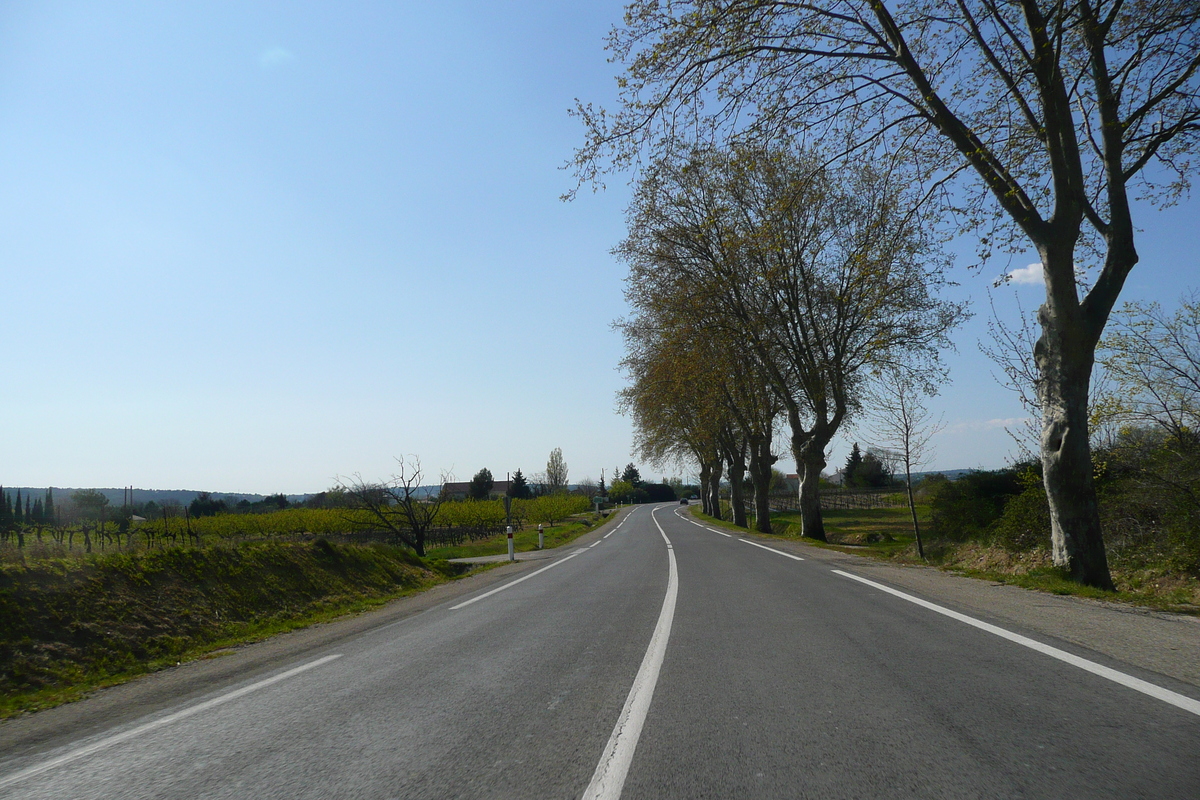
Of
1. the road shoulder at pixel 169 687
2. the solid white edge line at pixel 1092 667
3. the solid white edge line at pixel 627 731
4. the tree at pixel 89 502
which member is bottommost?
the road shoulder at pixel 169 687

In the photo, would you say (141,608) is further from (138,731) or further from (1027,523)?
(1027,523)

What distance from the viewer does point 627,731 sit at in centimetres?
391

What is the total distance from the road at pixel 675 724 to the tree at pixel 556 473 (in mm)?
112677

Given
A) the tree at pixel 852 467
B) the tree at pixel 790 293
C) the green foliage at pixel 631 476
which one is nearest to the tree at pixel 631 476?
the green foliage at pixel 631 476

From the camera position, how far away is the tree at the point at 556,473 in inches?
4713

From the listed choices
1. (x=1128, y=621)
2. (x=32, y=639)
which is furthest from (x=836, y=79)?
(x=32, y=639)

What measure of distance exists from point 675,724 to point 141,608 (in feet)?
23.0

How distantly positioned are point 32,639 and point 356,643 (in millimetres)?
2883

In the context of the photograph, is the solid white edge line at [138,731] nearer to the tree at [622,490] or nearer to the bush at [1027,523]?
the bush at [1027,523]

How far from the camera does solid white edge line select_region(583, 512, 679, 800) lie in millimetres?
3144

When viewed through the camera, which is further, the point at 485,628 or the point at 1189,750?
the point at 485,628

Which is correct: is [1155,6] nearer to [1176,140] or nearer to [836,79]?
[1176,140]

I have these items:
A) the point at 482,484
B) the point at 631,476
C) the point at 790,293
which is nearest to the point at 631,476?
the point at 631,476

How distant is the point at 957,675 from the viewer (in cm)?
475
